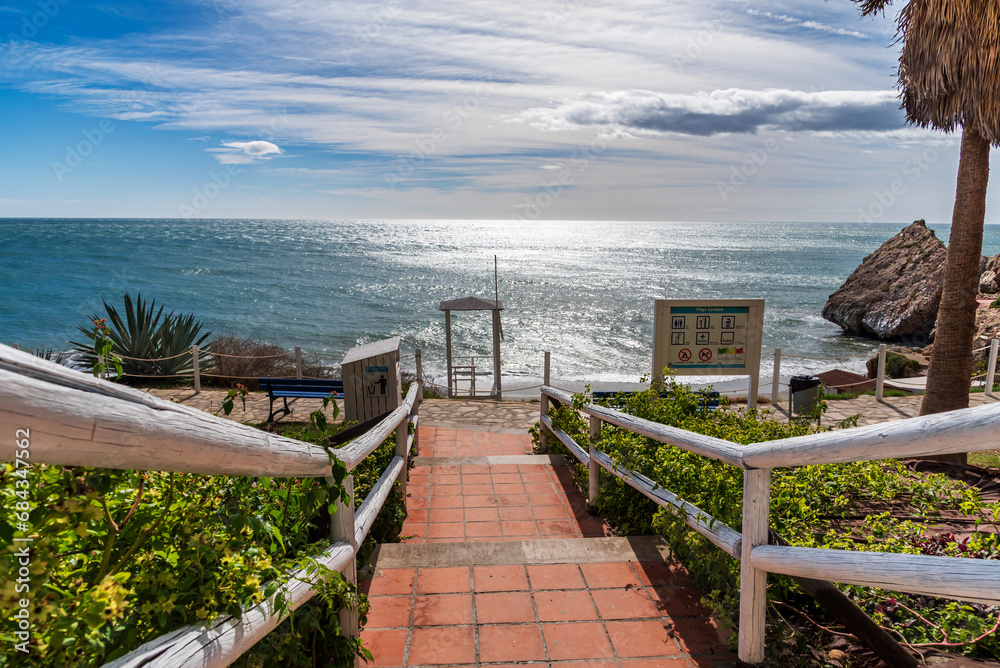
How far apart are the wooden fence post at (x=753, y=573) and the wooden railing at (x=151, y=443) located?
1.51m

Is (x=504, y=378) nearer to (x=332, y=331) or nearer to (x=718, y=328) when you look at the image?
(x=718, y=328)

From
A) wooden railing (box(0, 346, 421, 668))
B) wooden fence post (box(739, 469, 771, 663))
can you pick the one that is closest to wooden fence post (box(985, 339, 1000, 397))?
wooden fence post (box(739, 469, 771, 663))

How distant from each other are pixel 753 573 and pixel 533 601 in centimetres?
122

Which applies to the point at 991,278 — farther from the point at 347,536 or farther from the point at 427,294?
the point at 427,294

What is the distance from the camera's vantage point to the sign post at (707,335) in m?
7.80

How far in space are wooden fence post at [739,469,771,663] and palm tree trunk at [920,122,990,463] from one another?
6.05 meters

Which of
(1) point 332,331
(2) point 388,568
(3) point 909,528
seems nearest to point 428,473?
(2) point 388,568

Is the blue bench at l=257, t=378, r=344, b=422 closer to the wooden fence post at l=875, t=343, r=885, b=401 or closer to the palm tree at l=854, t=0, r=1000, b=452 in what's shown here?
the palm tree at l=854, t=0, r=1000, b=452

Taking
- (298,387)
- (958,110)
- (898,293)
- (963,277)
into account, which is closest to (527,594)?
(963,277)

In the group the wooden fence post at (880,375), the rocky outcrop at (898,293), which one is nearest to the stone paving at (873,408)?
the wooden fence post at (880,375)

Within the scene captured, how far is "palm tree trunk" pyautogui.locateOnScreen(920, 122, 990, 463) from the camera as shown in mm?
6621

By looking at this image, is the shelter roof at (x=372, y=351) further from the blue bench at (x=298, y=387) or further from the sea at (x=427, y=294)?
the sea at (x=427, y=294)

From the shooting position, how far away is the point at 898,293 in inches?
1247

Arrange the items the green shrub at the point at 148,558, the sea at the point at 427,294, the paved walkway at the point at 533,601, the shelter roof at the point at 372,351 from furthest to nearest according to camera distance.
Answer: the sea at the point at 427,294
the shelter roof at the point at 372,351
the paved walkway at the point at 533,601
the green shrub at the point at 148,558
